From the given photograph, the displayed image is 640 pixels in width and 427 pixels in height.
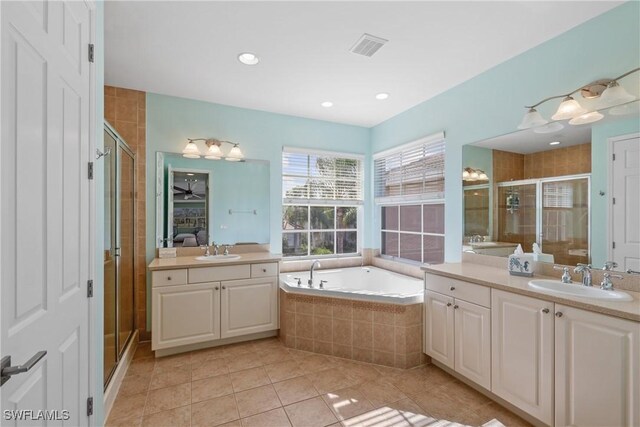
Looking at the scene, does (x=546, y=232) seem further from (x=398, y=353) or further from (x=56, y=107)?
(x=56, y=107)

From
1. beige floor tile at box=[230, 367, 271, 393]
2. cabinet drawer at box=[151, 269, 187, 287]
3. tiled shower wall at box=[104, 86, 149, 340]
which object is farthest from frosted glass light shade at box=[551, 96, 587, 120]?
tiled shower wall at box=[104, 86, 149, 340]

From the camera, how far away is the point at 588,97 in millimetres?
2023

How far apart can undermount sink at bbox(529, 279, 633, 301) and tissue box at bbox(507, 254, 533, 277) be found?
0.15 meters

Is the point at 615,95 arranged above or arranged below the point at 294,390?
above

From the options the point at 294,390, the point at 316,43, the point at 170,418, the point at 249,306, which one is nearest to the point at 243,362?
the point at 249,306

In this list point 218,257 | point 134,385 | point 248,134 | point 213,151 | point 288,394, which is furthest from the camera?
point 248,134

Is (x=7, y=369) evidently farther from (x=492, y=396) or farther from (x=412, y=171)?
(x=412, y=171)

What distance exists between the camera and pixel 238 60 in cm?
251

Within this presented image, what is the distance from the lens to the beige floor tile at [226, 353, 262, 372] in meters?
2.60

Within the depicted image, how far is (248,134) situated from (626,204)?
343 cm

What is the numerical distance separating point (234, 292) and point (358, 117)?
2.65 metres

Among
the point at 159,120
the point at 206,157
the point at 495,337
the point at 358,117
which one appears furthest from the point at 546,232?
the point at 159,120

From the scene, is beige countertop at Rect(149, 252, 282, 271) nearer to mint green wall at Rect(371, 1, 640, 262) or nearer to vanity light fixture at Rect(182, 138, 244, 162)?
vanity light fixture at Rect(182, 138, 244, 162)

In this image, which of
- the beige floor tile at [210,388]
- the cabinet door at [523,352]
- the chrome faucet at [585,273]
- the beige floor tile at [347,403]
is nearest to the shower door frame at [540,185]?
the chrome faucet at [585,273]
